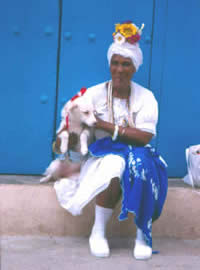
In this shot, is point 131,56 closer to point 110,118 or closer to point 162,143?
point 110,118

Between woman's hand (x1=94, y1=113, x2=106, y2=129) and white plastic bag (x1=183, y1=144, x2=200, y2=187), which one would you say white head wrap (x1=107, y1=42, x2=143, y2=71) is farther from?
white plastic bag (x1=183, y1=144, x2=200, y2=187)

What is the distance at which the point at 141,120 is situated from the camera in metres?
2.59

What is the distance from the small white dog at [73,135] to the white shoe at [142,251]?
605 millimetres

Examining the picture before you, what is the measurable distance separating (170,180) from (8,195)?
115 cm

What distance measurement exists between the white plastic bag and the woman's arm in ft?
1.56

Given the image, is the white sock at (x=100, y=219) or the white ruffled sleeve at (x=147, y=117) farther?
the white ruffled sleeve at (x=147, y=117)

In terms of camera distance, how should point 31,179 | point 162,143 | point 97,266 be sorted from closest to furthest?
point 97,266 → point 31,179 → point 162,143

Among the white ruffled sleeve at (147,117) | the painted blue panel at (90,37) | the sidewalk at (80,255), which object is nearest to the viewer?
the sidewalk at (80,255)

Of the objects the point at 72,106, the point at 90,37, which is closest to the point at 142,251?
the point at 72,106

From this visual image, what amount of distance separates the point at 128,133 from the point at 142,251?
0.68m

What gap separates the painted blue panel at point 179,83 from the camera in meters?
2.99

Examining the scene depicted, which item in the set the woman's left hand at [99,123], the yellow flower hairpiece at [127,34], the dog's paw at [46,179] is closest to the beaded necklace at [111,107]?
the woman's left hand at [99,123]

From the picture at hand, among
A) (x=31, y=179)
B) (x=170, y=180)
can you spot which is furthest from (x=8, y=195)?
(x=170, y=180)

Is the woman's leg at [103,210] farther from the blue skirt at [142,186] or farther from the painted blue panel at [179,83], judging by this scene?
the painted blue panel at [179,83]
